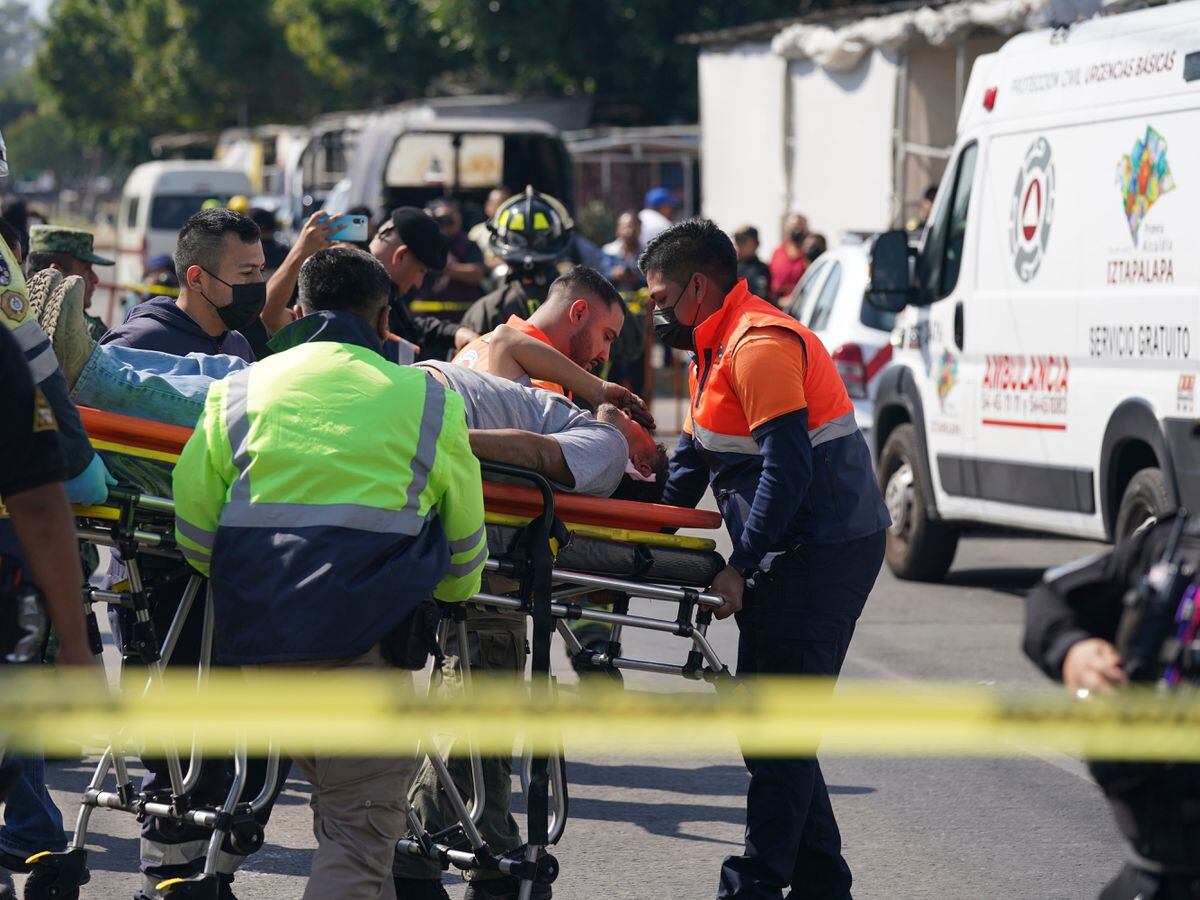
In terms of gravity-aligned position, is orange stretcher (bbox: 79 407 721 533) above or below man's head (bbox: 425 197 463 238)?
below

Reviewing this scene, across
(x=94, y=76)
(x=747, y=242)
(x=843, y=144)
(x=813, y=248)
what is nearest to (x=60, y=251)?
(x=747, y=242)

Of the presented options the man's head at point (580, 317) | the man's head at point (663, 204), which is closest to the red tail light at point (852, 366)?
the man's head at point (580, 317)

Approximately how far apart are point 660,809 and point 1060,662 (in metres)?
3.24

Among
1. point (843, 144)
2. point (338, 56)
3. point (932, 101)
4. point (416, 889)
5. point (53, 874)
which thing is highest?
point (338, 56)

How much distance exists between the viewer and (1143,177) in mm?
8109

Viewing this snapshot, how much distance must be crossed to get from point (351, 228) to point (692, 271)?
191 cm

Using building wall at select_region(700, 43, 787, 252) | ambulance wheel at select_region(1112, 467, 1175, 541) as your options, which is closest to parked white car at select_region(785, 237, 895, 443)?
ambulance wheel at select_region(1112, 467, 1175, 541)

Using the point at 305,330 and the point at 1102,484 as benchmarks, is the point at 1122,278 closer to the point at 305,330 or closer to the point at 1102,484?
the point at 1102,484

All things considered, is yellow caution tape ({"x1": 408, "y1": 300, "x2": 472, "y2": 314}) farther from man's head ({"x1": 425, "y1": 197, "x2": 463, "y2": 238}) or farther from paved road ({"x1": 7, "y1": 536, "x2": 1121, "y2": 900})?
paved road ({"x1": 7, "y1": 536, "x2": 1121, "y2": 900})

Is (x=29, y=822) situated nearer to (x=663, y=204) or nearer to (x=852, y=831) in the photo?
(x=852, y=831)

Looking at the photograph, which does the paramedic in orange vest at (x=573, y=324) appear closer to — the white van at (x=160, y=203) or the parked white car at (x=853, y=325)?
the parked white car at (x=853, y=325)

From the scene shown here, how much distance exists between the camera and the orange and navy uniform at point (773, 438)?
4836 millimetres

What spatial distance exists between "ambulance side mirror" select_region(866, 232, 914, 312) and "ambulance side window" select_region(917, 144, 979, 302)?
0.41 feet

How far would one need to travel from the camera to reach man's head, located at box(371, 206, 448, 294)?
7387mm
